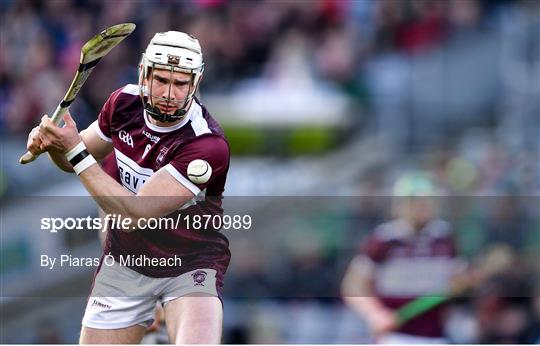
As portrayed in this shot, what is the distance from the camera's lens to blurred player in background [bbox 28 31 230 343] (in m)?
6.30

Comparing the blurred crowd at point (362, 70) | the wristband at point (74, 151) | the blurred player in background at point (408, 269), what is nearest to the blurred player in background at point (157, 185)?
the wristband at point (74, 151)

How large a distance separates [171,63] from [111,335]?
130 centimetres

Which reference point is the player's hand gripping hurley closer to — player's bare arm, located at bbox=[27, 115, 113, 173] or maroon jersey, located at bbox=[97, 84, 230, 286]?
player's bare arm, located at bbox=[27, 115, 113, 173]

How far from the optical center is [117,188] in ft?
20.5

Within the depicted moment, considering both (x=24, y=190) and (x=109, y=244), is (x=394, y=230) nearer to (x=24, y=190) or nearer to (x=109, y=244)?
(x=109, y=244)

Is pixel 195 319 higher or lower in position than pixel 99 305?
lower

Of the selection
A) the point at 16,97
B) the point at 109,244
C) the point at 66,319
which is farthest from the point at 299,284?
the point at 109,244

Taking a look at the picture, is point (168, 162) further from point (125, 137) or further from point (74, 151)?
point (74, 151)

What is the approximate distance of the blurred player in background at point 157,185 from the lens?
20.7 ft

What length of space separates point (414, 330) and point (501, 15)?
5.39 metres

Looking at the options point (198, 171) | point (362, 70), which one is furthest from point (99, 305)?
point (362, 70)

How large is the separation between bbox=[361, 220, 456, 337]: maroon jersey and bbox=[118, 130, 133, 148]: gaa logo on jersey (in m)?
3.03

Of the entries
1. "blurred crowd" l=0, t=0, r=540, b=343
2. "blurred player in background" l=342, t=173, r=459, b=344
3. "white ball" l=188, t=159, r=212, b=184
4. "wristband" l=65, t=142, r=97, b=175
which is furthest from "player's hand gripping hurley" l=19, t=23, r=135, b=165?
"blurred crowd" l=0, t=0, r=540, b=343

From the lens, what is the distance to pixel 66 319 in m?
11.1
